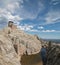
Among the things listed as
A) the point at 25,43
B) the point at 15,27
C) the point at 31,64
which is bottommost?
the point at 31,64

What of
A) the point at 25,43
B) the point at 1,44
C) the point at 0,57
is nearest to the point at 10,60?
the point at 0,57

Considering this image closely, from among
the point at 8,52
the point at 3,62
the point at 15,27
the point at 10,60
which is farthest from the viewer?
the point at 15,27

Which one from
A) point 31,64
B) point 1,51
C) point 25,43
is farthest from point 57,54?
point 25,43

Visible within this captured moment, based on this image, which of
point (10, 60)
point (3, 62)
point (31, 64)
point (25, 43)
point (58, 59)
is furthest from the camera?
point (25, 43)

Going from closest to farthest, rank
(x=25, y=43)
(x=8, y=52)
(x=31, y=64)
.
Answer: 1. (x=8, y=52)
2. (x=31, y=64)
3. (x=25, y=43)

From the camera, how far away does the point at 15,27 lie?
120 metres

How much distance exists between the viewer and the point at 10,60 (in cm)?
5259

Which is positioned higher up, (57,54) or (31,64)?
(57,54)

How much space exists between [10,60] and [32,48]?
52.4m

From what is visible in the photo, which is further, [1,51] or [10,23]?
[10,23]

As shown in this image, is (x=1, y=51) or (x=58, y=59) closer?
(x=58, y=59)

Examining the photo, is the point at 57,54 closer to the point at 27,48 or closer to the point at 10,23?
the point at 27,48

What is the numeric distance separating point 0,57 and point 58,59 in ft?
78.5

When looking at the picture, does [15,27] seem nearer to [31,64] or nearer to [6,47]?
[31,64]
